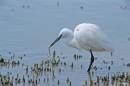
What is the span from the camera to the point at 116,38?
1622cm

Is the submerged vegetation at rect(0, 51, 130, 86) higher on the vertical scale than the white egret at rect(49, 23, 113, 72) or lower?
lower

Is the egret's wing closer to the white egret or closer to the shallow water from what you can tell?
the white egret

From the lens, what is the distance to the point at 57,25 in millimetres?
18484

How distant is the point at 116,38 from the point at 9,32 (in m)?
3.23

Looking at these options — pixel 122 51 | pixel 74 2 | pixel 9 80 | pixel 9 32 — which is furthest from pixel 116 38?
pixel 74 2

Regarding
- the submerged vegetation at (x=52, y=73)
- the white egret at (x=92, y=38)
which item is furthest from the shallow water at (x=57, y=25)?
the white egret at (x=92, y=38)

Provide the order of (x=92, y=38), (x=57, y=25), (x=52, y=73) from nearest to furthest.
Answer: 1. (x=52, y=73)
2. (x=92, y=38)
3. (x=57, y=25)

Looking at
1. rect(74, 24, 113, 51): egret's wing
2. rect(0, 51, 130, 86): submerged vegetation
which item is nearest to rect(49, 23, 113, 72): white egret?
rect(74, 24, 113, 51): egret's wing

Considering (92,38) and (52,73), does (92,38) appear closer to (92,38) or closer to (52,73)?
(92,38)

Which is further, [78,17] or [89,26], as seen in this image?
[78,17]

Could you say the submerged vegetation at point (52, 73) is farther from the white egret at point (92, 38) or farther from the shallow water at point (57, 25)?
the white egret at point (92, 38)

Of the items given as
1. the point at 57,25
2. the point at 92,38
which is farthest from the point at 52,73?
the point at 57,25

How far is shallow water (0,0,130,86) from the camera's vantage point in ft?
42.2

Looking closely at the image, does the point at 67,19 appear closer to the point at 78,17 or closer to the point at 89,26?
the point at 78,17
